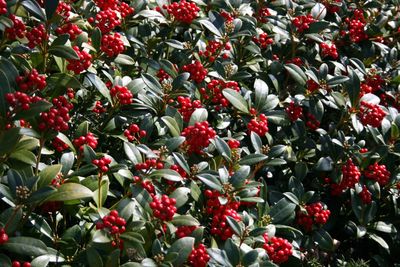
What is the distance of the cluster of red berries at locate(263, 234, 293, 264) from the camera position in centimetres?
264

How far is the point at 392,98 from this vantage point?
13.4 feet

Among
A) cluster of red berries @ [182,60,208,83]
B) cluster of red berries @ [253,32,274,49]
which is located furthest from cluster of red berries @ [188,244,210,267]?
cluster of red berries @ [253,32,274,49]

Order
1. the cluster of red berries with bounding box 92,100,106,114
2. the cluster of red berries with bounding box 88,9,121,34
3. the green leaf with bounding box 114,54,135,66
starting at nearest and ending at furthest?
the cluster of red berries with bounding box 92,100,106,114 < the cluster of red berries with bounding box 88,9,121,34 < the green leaf with bounding box 114,54,135,66

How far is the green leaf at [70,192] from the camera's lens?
7.55ft

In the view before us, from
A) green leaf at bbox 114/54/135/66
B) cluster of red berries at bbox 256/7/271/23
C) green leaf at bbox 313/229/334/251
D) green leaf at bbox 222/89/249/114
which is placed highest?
green leaf at bbox 114/54/135/66

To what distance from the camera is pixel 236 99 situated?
3.22m

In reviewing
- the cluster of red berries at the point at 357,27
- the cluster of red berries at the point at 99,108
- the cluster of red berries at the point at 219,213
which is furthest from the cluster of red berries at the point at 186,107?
the cluster of red berries at the point at 357,27

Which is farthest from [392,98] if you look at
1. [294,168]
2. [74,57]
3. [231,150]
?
[74,57]

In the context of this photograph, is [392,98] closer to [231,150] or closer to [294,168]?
[294,168]

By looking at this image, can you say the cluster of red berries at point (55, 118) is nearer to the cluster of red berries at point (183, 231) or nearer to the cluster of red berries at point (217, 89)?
the cluster of red berries at point (183, 231)

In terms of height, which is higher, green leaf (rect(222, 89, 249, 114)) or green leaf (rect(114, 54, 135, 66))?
green leaf (rect(114, 54, 135, 66))

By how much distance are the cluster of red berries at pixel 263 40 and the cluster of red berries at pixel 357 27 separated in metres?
0.77

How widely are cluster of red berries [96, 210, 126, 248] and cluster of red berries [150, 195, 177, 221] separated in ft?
0.51

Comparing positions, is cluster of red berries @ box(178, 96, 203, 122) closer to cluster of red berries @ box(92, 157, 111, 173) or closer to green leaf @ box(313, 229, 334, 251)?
cluster of red berries @ box(92, 157, 111, 173)
